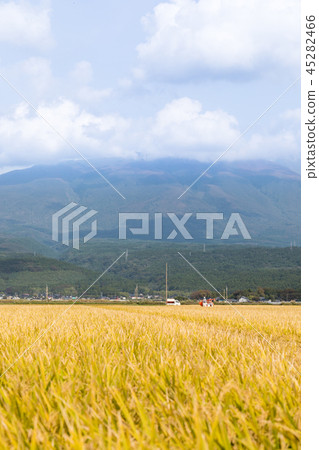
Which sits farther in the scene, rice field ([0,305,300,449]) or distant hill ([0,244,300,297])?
distant hill ([0,244,300,297])

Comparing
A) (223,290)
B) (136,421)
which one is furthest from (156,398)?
(223,290)

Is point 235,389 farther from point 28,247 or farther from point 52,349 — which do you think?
point 28,247

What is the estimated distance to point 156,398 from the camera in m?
3.52

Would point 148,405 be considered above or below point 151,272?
above

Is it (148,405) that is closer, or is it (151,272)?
(148,405)

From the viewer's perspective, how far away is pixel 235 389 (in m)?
3.40

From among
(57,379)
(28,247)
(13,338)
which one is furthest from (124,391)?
(28,247)

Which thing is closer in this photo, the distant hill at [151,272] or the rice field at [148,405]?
the rice field at [148,405]
